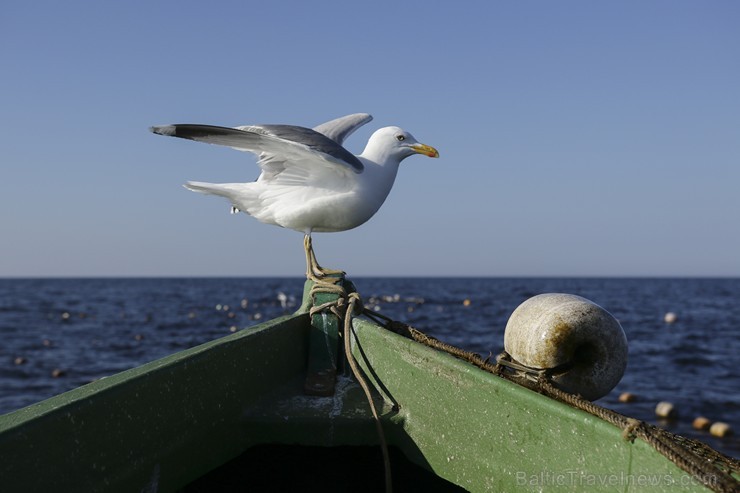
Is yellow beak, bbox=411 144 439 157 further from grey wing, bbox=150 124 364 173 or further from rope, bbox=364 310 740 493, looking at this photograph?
rope, bbox=364 310 740 493

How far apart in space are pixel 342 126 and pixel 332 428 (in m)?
2.65

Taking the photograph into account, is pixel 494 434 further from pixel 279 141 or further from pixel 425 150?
pixel 425 150

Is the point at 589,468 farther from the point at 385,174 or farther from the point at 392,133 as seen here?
the point at 392,133

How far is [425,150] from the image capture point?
4137 mm

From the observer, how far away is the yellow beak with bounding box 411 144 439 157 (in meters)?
4.12

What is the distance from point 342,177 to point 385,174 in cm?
34

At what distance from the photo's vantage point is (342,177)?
363 centimetres

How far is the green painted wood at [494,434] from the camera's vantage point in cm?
186

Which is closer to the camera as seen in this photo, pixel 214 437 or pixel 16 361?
pixel 214 437

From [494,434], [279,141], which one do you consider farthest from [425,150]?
[494,434]

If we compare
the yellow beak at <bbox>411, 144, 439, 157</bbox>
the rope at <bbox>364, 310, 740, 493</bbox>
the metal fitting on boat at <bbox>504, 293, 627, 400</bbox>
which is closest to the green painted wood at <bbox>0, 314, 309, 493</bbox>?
the rope at <bbox>364, 310, 740, 493</bbox>

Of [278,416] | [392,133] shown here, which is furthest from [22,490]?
[392,133]

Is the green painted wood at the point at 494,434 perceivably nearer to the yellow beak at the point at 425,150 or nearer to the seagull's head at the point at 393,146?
the seagull's head at the point at 393,146

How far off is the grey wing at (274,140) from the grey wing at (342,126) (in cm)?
103
